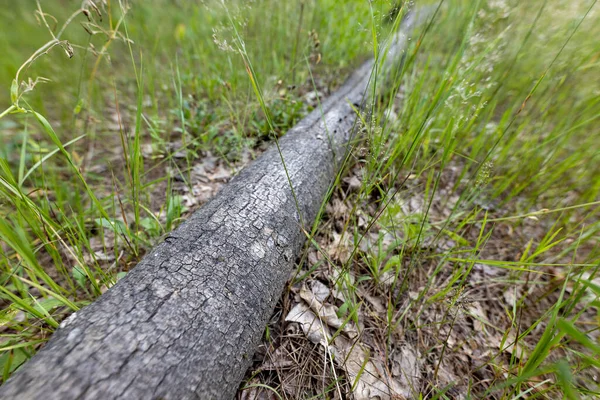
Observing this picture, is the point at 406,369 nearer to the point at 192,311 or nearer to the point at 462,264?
the point at 462,264

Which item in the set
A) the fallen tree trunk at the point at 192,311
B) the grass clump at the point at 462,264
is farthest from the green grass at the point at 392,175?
the fallen tree trunk at the point at 192,311

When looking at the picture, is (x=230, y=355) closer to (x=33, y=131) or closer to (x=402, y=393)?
(x=402, y=393)

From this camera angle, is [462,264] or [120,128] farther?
[462,264]

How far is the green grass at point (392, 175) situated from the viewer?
1067 mm

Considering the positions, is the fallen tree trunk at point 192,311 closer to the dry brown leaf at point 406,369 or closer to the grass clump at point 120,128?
the grass clump at point 120,128

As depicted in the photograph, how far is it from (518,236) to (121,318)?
7.07ft

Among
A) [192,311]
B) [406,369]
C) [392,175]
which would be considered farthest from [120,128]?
[406,369]

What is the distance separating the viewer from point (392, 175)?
162cm

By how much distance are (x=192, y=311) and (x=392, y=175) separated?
133 centimetres

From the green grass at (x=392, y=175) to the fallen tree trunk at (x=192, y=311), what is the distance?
0.25m

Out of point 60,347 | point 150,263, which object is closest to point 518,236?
point 150,263

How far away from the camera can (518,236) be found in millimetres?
1694

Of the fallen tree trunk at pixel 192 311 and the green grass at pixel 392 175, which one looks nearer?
the fallen tree trunk at pixel 192 311

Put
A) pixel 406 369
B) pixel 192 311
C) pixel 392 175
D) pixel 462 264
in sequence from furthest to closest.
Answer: pixel 392 175, pixel 462 264, pixel 406 369, pixel 192 311
